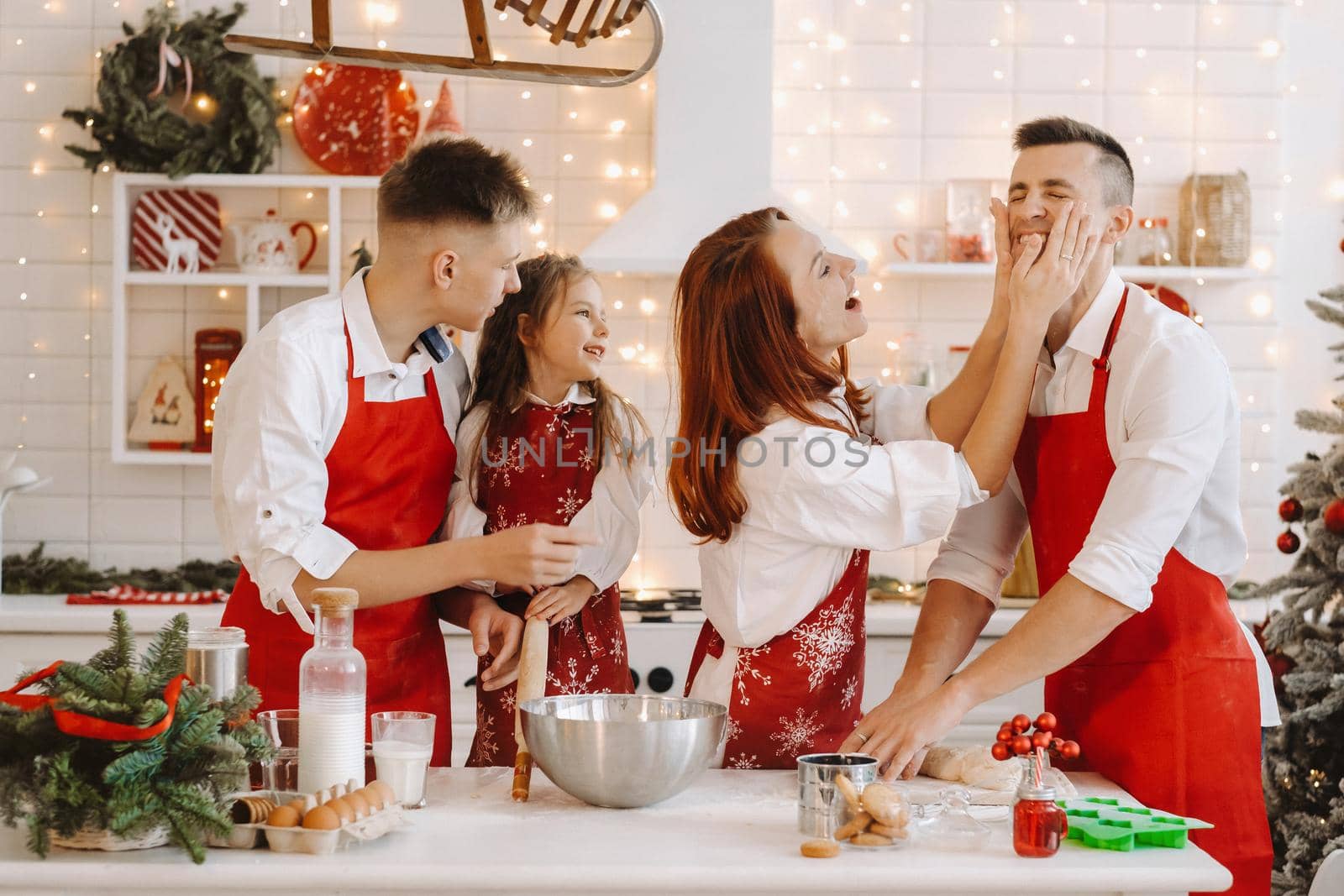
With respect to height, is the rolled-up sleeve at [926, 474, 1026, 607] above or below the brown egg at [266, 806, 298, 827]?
above

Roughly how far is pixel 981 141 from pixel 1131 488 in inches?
97.1

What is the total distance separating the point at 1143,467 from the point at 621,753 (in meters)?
0.78

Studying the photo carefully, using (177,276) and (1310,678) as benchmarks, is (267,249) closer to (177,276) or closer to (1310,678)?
(177,276)

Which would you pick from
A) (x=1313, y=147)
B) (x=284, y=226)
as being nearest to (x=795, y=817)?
(x=284, y=226)

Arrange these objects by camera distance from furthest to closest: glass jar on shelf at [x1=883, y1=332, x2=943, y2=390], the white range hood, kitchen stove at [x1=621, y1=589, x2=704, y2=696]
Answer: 1. glass jar on shelf at [x1=883, y1=332, x2=943, y2=390]
2. the white range hood
3. kitchen stove at [x1=621, y1=589, x2=704, y2=696]

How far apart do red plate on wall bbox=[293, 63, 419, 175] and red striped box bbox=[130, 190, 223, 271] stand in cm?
34

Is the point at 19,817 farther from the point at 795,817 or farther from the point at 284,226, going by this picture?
the point at 284,226

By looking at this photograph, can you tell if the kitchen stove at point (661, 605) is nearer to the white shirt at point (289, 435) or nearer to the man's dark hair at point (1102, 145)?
the white shirt at point (289, 435)

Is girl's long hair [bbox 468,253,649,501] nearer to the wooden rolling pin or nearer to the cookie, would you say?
the wooden rolling pin

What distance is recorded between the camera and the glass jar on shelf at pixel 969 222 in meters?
3.80

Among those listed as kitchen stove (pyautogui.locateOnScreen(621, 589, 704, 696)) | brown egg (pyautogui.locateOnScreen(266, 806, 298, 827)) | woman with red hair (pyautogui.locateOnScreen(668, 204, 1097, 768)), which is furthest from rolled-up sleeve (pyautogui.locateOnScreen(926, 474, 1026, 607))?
kitchen stove (pyautogui.locateOnScreen(621, 589, 704, 696))

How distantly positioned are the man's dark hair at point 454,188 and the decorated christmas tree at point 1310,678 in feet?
6.43

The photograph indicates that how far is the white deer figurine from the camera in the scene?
12.1 feet

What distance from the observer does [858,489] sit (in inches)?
68.9
